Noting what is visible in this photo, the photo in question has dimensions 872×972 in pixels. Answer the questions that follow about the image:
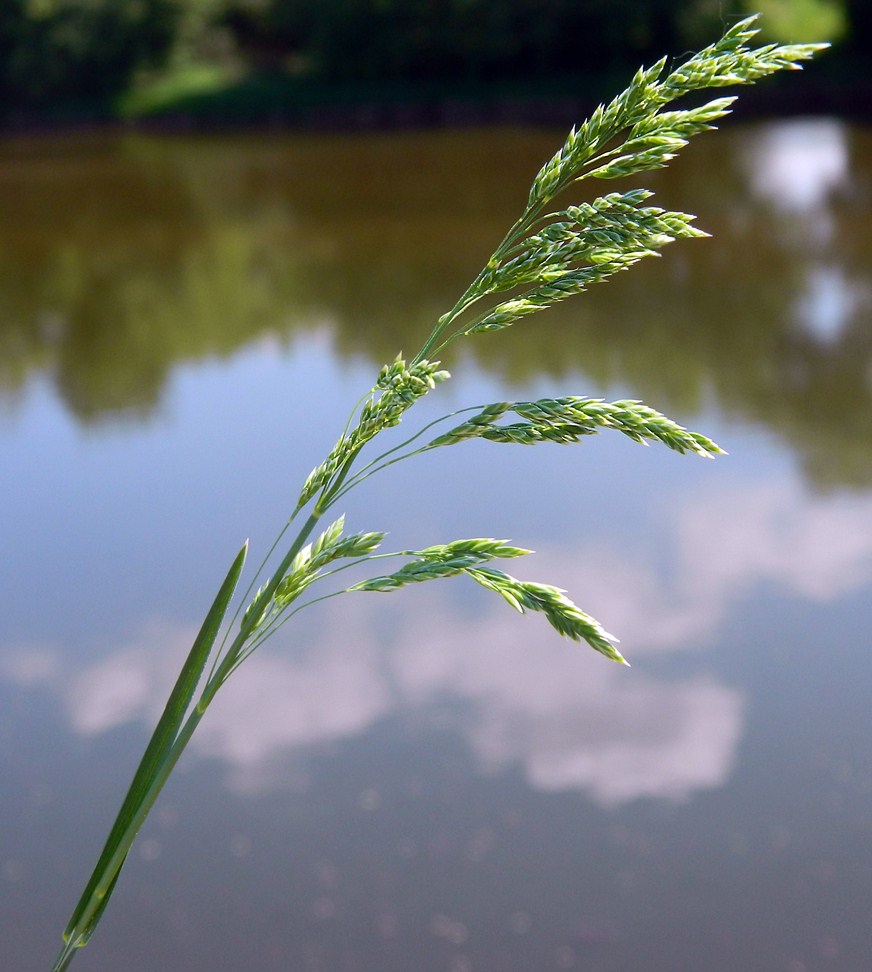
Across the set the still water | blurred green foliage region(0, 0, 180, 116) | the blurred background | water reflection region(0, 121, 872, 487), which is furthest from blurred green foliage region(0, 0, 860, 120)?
the still water

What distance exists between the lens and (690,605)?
13.3ft

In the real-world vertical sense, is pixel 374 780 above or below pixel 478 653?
below

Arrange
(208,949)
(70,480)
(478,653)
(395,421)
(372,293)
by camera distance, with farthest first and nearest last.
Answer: (372,293) < (70,480) < (478,653) < (208,949) < (395,421)

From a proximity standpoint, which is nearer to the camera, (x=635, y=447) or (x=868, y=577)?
(x=868, y=577)

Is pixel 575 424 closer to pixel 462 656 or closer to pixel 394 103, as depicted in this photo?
pixel 462 656

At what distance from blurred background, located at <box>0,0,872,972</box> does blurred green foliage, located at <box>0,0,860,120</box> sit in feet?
36.6

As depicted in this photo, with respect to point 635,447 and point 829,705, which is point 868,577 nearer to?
point 829,705

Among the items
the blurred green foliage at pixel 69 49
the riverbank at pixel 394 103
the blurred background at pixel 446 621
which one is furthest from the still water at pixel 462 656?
the blurred green foliage at pixel 69 49

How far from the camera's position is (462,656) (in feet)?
12.5

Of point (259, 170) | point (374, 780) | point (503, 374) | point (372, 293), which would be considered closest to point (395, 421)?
point (374, 780)

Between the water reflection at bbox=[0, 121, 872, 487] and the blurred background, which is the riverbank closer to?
the water reflection at bbox=[0, 121, 872, 487]

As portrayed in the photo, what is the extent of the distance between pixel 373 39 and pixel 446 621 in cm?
2106

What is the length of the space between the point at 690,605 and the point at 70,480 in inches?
114

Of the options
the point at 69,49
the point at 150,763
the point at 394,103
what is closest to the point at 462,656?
the point at 150,763
